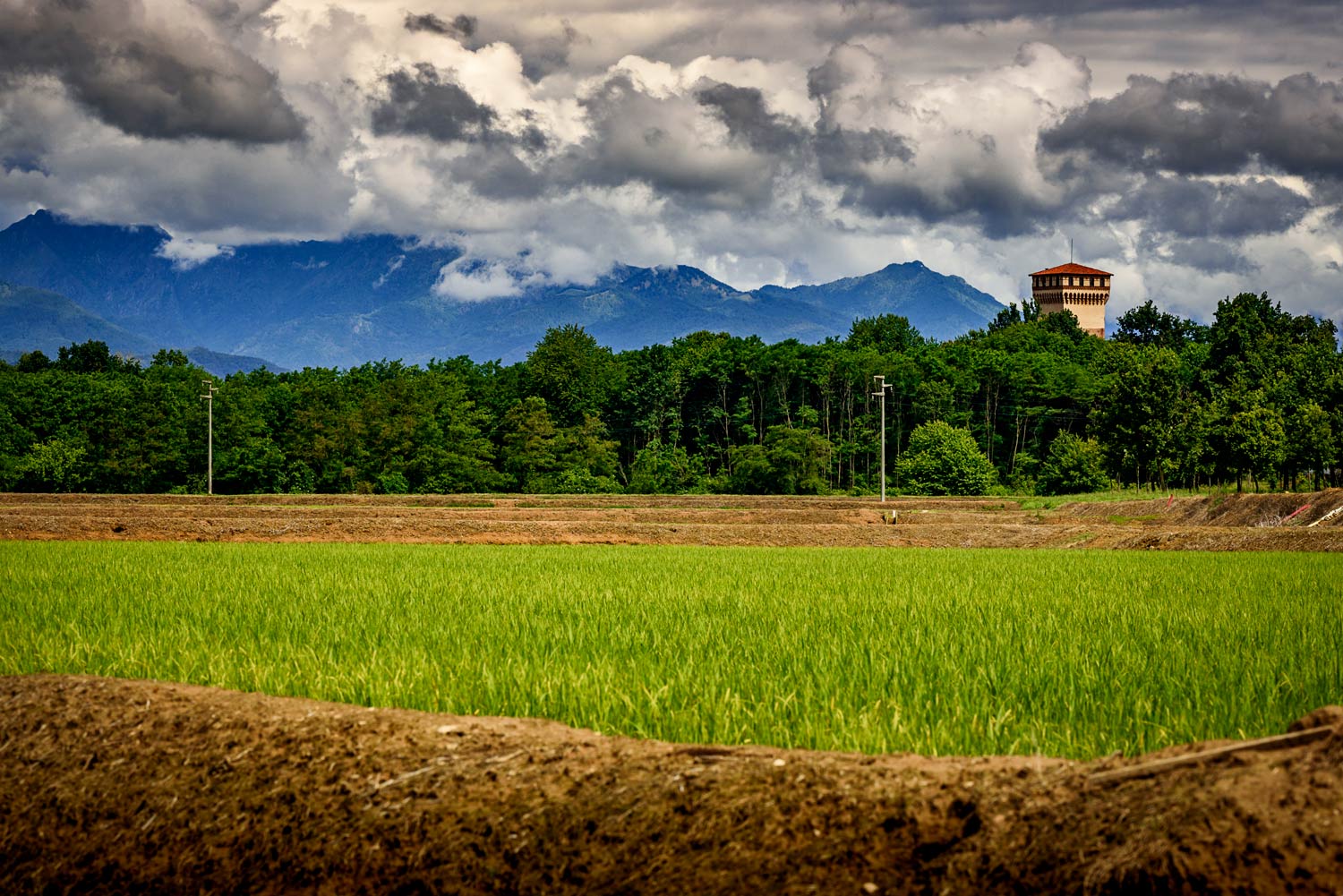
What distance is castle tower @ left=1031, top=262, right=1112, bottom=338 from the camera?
173125 millimetres

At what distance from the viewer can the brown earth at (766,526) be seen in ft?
119

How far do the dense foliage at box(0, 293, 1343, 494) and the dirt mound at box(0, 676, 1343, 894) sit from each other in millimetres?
65175

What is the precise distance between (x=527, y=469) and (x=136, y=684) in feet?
269

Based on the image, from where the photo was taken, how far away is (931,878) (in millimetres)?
5156

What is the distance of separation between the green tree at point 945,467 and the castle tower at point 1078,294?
305 ft

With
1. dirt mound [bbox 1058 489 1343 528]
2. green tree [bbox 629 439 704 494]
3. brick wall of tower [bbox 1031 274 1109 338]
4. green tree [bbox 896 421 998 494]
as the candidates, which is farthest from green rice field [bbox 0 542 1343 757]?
brick wall of tower [bbox 1031 274 1109 338]

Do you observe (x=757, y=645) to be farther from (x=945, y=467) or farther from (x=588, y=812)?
(x=945, y=467)

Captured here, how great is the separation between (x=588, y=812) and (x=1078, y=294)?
181 metres

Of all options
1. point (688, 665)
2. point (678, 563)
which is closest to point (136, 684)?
point (688, 665)

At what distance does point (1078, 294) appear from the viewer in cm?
17338

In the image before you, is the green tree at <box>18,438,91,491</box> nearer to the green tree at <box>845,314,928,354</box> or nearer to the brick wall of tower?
the green tree at <box>845,314,928,354</box>

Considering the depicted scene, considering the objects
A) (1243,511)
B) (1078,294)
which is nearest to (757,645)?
(1243,511)

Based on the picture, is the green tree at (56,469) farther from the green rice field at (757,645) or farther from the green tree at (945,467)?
the green rice field at (757,645)

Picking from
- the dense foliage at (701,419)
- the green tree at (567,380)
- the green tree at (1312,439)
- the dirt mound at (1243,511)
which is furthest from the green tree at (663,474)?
the green tree at (1312,439)
